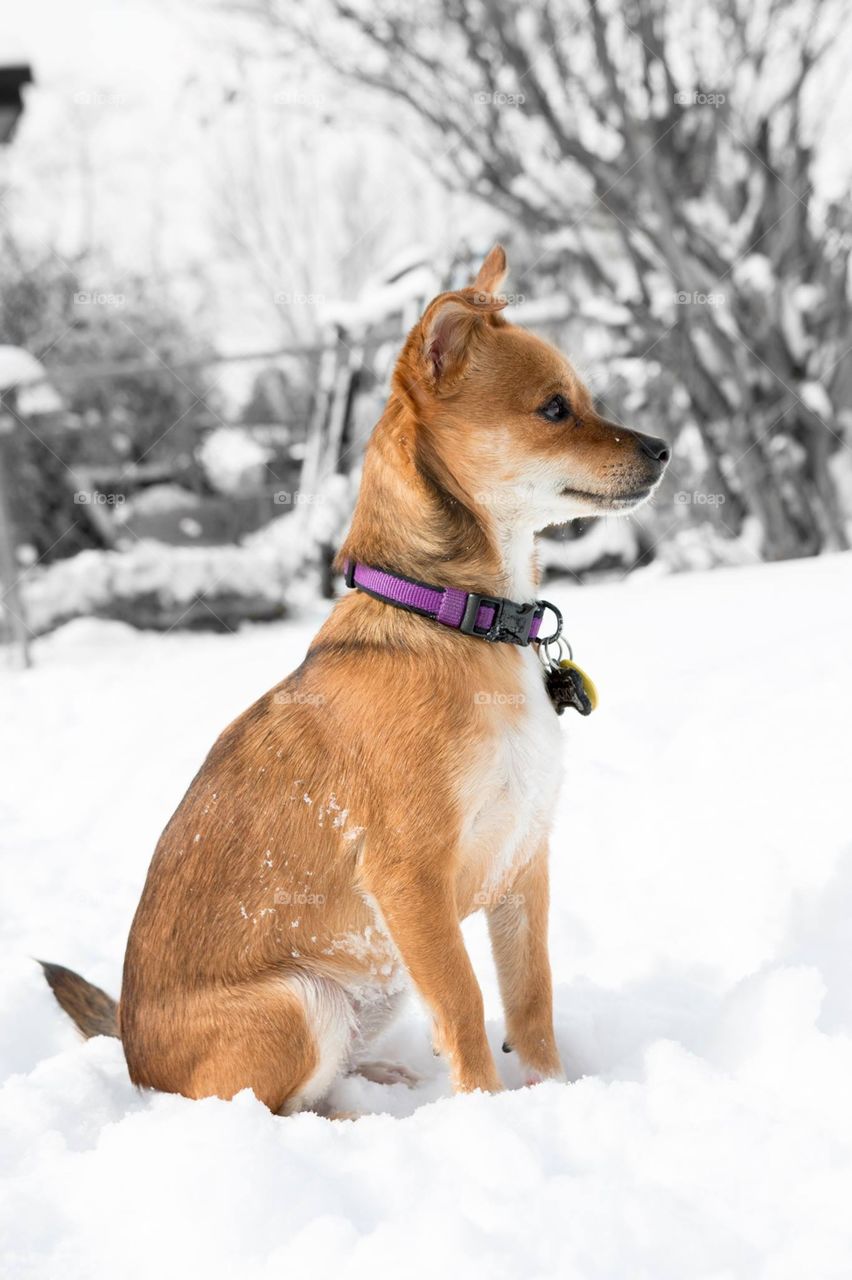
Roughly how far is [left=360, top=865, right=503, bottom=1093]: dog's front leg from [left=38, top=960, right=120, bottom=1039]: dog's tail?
862mm

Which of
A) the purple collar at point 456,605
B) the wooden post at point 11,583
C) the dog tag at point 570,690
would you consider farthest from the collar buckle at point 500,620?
the wooden post at point 11,583

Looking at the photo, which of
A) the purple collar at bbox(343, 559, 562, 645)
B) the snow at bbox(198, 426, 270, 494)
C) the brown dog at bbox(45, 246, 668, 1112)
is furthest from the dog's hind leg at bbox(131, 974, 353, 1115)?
the snow at bbox(198, 426, 270, 494)

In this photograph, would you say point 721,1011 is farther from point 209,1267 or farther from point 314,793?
point 209,1267

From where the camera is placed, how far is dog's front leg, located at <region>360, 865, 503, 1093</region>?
6.66 ft

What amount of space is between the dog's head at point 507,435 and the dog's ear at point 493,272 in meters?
0.23

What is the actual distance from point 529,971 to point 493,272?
5.26 feet

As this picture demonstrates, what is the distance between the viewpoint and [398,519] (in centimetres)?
220

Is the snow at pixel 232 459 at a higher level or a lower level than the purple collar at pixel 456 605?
lower

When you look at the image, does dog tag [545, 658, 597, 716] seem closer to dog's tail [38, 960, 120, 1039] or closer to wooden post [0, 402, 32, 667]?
dog's tail [38, 960, 120, 1039]

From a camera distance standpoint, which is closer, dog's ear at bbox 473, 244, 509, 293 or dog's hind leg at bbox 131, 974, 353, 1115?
dog's hind leg at bbox 131, 974, 353, 1115

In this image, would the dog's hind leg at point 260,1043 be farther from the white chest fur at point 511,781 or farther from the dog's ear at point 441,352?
the dog's ear at point 441,352

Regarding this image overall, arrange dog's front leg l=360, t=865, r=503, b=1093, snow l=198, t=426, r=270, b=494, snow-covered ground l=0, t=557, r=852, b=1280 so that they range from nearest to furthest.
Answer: snow-covered ground l=0, t=557, r=852, b=1280, dog's front leg l=360, t=865, r=503, b=1093, snow l=198, t=426, r=270, b=494

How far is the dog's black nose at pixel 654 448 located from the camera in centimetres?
220

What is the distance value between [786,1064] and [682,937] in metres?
0.65
